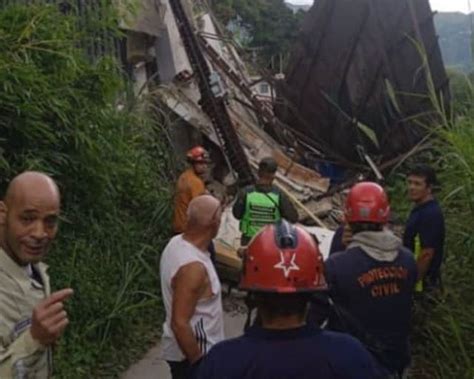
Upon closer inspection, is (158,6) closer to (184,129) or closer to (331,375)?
(184,129)

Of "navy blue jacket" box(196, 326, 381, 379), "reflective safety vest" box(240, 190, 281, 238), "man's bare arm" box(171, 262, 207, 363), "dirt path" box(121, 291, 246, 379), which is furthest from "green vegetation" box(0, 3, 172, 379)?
"navy blue jacket" box(196, 326, 381, 379)

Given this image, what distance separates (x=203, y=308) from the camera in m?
3.50

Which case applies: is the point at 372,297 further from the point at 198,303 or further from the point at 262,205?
the point at 262,205

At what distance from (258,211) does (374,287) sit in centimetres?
298

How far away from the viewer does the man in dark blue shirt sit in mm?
4695

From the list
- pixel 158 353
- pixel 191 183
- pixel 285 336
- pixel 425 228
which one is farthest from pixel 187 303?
pixel 191 183

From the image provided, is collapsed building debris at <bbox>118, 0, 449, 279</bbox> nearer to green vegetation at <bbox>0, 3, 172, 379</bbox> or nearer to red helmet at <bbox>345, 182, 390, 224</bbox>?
green vegetation at <bbox>0, 3, 172, 379</bbox>

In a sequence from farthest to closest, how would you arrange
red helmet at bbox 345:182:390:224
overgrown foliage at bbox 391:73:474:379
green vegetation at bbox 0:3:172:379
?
green vegetation at bbox 0:3:172:379
overgrown foliage at bbox 391:73:474:379
red helmet at bbox 345:182:390:224

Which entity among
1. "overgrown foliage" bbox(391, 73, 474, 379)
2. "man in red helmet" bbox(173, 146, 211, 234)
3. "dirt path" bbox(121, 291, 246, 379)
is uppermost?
"man in red helmet" bbox(173, 146, 211, 234)

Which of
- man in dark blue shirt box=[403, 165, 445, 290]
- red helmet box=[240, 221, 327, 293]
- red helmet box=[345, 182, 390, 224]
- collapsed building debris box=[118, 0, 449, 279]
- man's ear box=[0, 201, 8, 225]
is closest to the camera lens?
red helmet box=[240, 221, 327, 293]

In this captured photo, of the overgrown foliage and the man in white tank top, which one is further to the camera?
the overgrown foliage

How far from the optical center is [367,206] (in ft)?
12.0

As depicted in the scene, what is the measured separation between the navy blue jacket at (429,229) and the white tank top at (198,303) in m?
→ 1.68

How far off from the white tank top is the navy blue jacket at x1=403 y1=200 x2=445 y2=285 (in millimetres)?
1684
